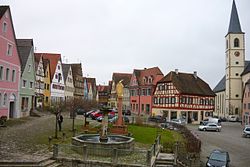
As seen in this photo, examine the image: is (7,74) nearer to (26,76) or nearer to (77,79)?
(26,76)

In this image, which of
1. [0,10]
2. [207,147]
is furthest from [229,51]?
[0,10]

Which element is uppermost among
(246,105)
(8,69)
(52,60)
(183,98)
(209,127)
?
(52,60)

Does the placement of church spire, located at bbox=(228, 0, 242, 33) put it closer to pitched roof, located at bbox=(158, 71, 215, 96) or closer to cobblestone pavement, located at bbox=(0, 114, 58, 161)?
pitched roof, located at bbox=(158, 71, 215, 96)

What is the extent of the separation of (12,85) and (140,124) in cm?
1816

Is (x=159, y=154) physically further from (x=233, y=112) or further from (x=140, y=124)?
(x=233, y=112)

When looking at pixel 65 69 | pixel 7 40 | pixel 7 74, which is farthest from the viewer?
pixel 65 69

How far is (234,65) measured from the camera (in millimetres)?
85250

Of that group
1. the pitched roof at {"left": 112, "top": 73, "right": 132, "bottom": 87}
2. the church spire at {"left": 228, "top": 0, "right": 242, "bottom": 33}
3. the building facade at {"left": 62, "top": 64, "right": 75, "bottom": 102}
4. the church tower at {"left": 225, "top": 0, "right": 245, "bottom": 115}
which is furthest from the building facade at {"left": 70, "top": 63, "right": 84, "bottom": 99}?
the church spire at {"left": 228, "top": 0, "right": 242, "bottom": 33}

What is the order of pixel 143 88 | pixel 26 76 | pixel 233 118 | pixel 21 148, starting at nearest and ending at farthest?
1. pixel 21 148
2. pixel 26 76
3. pixel 143 88
4. pixel 233 118

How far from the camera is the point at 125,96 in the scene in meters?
81.1

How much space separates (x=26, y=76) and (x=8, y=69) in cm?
676

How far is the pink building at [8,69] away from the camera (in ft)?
113

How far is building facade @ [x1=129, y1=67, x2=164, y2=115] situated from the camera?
2581 inches

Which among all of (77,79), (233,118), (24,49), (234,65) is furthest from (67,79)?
(234,65)
